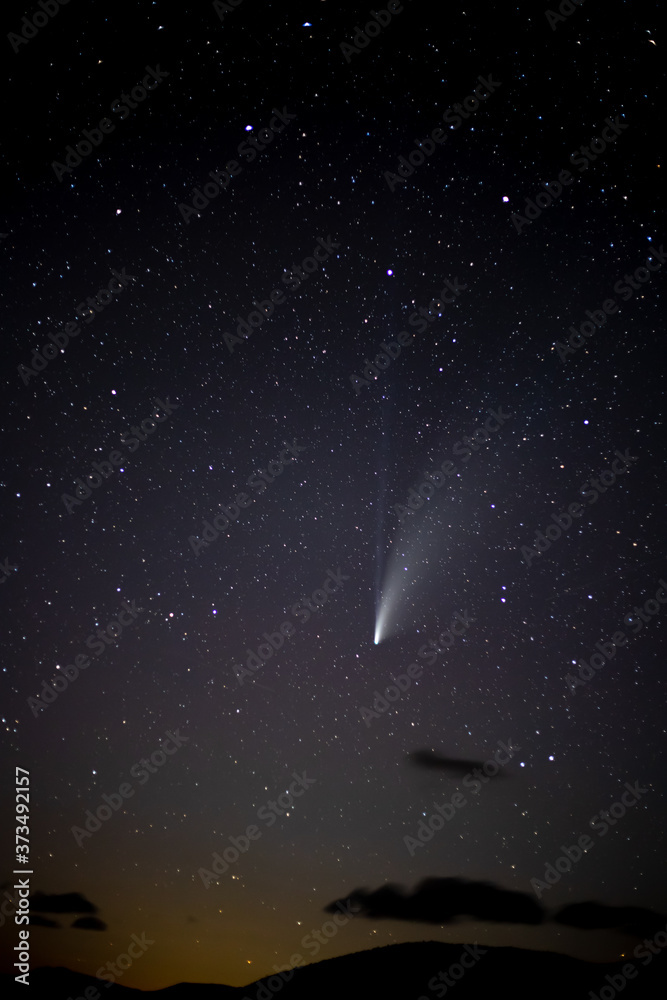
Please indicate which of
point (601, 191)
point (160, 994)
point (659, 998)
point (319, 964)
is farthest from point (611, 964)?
point (601, 191)

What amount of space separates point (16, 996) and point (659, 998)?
1903 inches

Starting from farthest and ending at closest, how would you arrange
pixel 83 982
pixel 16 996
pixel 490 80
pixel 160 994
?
1. pixel 83 982
2. pixel 160 994
3. pixel 16 996
4. pixel 490 80

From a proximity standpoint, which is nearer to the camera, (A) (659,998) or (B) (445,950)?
(A) (659,998)

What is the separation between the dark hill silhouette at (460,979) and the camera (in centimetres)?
2723

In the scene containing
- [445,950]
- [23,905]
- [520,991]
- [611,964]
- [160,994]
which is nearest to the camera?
[23,905]

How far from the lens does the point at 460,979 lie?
107 feet

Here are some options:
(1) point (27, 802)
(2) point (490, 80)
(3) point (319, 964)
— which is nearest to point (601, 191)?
(2) point (490, 80)

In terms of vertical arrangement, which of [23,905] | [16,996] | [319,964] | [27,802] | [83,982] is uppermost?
[27,802]

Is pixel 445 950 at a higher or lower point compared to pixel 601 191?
lower

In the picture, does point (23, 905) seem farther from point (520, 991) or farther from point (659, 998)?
point (520, 991)

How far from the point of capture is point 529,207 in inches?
121

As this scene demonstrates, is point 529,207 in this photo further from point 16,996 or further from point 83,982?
point 83,982

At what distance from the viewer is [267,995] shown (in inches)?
1447

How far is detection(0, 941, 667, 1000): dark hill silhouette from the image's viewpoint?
27234 millimetres
